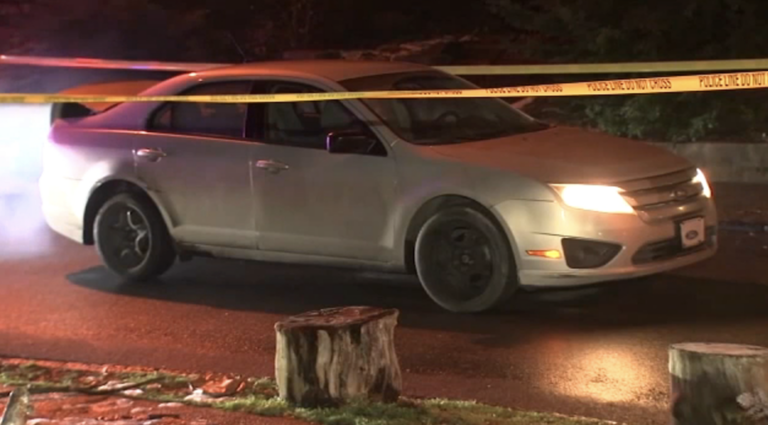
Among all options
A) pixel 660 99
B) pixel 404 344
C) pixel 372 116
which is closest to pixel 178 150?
pixel 372 116

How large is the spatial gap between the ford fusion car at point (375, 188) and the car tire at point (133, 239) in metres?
0.01

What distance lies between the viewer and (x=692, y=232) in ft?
22.6

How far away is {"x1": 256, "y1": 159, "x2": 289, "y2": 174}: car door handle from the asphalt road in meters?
0.92

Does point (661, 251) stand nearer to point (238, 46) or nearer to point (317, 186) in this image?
point (317, 186)

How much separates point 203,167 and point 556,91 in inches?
103

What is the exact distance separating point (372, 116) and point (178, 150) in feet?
5.05

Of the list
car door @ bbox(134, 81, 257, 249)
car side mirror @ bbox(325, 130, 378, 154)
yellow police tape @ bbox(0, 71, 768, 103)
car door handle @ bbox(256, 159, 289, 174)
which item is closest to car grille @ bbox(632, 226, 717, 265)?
yellow police tape @ bbox(0, 71, 768, 103)

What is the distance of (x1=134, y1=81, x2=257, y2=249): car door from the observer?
772cm

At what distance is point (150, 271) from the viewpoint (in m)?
8.27

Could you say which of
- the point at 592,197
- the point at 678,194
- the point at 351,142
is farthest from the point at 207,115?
the point at 678,194

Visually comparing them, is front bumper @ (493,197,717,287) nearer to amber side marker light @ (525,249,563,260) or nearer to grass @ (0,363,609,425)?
amber side marker light @ (525,249,563,260)

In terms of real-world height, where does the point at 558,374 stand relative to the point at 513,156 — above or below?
below

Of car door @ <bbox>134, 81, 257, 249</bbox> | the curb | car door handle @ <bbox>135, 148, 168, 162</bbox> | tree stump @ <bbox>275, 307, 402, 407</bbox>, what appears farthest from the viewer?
the curb

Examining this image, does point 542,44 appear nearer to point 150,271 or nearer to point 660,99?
point 660,99
